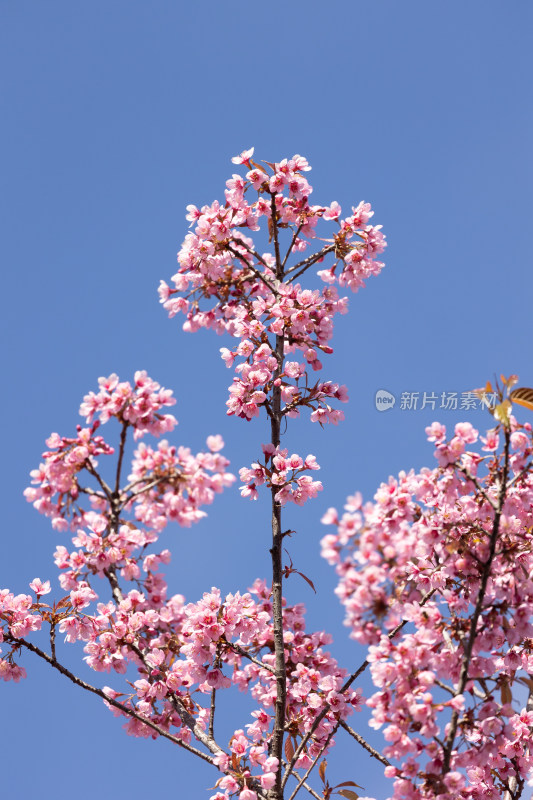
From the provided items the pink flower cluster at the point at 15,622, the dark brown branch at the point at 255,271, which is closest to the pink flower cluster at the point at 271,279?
the dark brown branch at the point at 255,271

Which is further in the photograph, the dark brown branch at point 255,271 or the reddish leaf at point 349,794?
the dark brown branch at point 255,271

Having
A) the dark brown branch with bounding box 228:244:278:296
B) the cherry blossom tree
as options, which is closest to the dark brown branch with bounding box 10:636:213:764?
the cherry blossom tree

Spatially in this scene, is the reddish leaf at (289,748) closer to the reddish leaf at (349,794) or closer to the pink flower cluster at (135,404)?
the reddish leaf at (349,794)

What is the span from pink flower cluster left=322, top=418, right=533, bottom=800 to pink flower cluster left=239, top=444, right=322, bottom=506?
1.04m

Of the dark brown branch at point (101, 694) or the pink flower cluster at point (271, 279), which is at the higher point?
the pink flower cluster at point (271, 279)

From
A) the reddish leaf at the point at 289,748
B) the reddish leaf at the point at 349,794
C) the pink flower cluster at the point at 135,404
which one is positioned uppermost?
the pink flower cluster at the point at 135,404

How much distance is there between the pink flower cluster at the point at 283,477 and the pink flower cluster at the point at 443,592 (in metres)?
1.04

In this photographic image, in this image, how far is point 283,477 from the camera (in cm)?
534

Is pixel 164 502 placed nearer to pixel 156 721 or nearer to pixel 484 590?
pixel 484 590

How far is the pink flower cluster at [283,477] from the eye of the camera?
17.5ft

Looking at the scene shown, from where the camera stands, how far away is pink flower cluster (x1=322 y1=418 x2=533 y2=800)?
377cm

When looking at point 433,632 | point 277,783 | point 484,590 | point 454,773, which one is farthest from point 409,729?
point 277,783

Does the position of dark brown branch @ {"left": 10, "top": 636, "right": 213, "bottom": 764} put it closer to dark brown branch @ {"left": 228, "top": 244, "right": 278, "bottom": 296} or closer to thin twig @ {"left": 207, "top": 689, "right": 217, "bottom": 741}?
thin twig @ {"left": 207, "top": 689, "right": 217, "bottom": 741}

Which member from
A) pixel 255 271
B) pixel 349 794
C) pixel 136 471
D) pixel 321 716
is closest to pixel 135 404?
pixel 136 471
